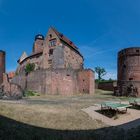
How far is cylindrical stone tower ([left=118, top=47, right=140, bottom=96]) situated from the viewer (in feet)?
130

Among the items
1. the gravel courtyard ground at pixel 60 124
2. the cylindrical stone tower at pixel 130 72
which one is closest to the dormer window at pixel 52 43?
the cylindrical stone tower at pixel 130 72

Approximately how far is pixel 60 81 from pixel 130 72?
1212 centimetres

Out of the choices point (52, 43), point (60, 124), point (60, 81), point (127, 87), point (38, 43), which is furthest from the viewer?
point (38, 43)

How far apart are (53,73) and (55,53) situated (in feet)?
44.8

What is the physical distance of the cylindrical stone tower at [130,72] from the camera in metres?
39.8

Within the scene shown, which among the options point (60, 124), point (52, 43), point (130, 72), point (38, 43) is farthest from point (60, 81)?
point (38, 43)

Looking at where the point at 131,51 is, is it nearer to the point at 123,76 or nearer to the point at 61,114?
the point at 123,76

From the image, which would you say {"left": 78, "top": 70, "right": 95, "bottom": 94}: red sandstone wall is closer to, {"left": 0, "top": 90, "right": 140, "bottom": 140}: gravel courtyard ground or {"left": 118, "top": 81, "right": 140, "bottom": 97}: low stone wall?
{"left": 118, "top": 81, "right": 140, "bottom": 97}: low stone wall

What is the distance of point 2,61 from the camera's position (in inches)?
1148

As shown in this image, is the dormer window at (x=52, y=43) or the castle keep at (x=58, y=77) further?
the dormer window at (x=52, y=43)

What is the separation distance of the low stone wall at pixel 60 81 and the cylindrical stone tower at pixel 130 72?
582cm

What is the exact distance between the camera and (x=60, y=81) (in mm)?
40062

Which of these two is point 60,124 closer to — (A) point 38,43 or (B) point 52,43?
(B) point 52,43

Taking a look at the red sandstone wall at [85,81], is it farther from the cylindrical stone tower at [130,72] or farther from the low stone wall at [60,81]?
the cylindrical stone tower at [130,72]
